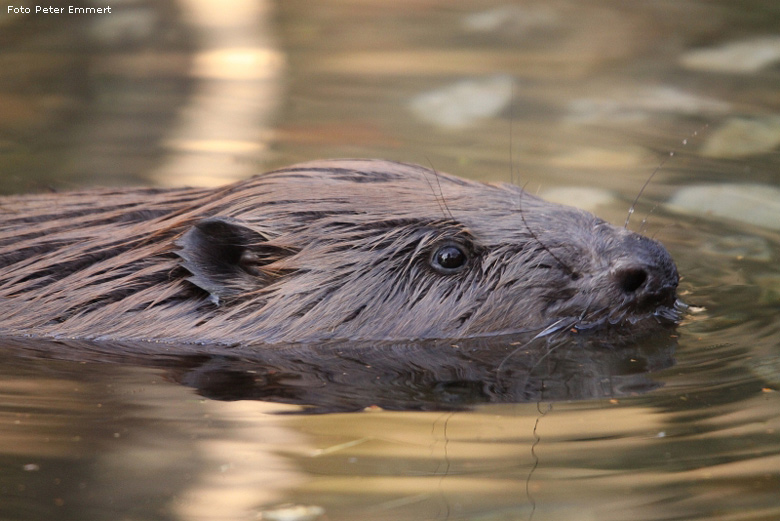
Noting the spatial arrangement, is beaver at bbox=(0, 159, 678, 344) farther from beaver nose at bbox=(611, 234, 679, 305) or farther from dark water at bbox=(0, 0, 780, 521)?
dark water at bbox=(0, 0, 780, 521)

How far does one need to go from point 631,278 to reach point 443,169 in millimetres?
2705

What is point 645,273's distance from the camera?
4.03 meters

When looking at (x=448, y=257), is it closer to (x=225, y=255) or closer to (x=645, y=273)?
(x=645, y=273)

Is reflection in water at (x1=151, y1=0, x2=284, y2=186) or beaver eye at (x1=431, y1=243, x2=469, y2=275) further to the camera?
reflection in water at (x1=151, y1=0, x2=284, y2=186)

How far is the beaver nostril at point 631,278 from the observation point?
4.01 meters

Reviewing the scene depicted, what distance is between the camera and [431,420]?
3.27 meters

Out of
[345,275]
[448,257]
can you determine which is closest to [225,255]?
[345,275]

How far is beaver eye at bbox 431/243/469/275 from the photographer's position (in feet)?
13.5

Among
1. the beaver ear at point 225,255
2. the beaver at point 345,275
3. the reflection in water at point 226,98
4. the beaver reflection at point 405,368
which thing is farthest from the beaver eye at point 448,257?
the reflection in water at point 226,98

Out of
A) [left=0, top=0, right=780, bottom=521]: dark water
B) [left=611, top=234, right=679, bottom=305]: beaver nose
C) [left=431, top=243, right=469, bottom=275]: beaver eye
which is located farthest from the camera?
[left=431, top=243, right=469, bottom=275]: beaver eye

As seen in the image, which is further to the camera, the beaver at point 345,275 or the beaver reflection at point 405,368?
the beaver at point 345,275

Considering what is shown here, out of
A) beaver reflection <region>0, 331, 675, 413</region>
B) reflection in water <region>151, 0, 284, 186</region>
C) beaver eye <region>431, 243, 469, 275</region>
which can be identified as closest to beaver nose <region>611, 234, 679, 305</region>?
beaver reflection <region>0, 331, 675, 413</region>

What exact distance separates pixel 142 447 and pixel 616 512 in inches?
51.2

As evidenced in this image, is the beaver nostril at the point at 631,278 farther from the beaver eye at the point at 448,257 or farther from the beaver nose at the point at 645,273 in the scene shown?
the beaver eye at the point at 448,257
